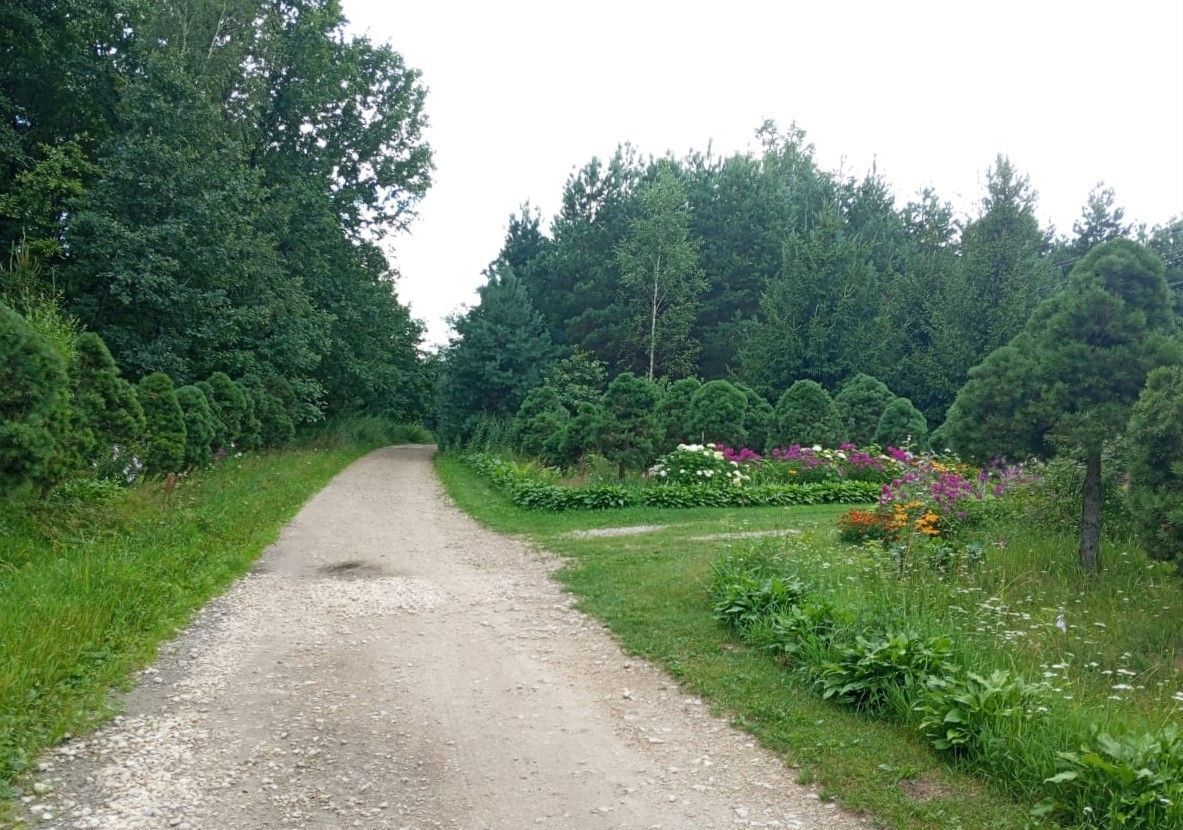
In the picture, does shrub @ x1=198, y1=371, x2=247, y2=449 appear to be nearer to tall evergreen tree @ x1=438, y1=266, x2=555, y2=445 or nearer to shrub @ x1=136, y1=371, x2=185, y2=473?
shrub @ x1=136, y1=371, x2=185, y2=473

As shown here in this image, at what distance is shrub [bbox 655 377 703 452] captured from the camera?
60.3 ft

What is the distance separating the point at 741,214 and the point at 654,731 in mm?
32925

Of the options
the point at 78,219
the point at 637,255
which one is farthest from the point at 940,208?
the point at 78,219

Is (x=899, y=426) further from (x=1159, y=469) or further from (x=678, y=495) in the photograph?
(x=1159, y=469)

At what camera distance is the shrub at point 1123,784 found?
9.62ft

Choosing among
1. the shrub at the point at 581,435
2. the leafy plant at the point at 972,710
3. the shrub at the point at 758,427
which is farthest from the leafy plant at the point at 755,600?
the shrub at the point at 758,427

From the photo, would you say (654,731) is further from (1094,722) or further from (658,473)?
(658,473)

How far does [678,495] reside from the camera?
526 inches

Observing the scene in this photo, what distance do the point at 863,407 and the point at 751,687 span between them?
1772cm

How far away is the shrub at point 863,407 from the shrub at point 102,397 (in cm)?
1646

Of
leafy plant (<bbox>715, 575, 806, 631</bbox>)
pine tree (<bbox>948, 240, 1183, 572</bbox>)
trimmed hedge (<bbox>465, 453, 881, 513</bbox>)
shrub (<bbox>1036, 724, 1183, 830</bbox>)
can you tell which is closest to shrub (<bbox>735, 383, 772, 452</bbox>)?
trimmed hedge (<bbox>465, 453, 881, 513</bbox>)

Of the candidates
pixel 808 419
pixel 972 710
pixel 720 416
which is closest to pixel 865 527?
pixel 972 710

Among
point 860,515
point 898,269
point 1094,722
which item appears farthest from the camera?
point 898,269

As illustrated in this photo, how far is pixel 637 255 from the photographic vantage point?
32.7 m
